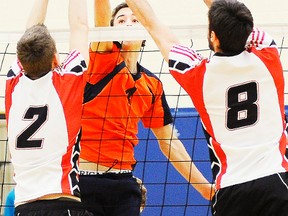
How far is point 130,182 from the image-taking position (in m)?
3.90

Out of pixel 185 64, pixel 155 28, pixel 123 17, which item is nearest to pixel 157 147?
pixel 123 17

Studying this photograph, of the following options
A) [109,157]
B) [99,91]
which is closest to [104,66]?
[99,91]

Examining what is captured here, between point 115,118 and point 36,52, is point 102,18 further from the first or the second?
point 36,52

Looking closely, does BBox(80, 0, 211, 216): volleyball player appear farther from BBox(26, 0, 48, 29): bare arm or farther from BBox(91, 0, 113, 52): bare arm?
BBox(26, 0, 48, 29): bare arm

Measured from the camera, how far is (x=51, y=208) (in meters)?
3.04

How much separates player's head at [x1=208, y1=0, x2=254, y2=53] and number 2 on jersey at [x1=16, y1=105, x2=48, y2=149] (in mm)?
767

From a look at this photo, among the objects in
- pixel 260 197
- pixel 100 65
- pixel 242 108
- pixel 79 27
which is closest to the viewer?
pixel 260 197

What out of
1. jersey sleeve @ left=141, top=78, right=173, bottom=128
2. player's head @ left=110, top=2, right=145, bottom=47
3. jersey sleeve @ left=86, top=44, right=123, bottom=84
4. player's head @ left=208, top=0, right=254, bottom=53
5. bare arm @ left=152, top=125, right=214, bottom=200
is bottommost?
bare arm @ left=152, top=125, right=214, bottom=200

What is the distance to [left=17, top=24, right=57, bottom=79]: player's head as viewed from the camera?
314cm

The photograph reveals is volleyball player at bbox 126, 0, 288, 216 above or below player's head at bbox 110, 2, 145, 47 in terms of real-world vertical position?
below

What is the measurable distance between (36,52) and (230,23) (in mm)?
800

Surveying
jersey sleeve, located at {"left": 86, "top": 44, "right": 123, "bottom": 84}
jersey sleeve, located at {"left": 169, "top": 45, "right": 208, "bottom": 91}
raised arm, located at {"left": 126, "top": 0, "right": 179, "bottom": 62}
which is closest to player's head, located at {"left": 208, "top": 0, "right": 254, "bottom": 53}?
jersey sleeve, located at {"left": 169, "top": 45, "right": 208, "bottom": 91}

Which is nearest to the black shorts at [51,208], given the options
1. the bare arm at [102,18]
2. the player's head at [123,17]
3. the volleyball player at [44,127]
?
the volleyball player at [44,127]

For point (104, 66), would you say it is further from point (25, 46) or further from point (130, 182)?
point (25, 46)
